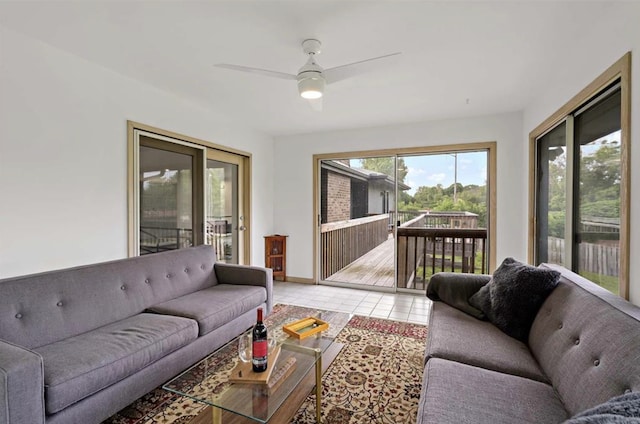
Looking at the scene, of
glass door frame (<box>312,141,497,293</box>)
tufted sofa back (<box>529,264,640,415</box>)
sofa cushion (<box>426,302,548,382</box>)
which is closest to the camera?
tufted sofa back (<box>529,264,640,415</box>)

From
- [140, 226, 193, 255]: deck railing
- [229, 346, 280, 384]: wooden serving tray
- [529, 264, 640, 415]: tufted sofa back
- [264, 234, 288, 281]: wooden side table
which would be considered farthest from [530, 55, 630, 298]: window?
[140, 226, 193, 255]: deck railing

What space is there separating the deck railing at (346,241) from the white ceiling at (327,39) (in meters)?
2.25

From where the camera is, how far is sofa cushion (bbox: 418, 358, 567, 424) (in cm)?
118

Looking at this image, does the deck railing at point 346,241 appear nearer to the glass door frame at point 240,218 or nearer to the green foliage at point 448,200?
the green foliage at point 448,200

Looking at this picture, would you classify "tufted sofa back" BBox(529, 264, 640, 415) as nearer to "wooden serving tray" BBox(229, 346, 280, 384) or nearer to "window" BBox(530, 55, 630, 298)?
"window" BBox(530, 55, 630, 298)

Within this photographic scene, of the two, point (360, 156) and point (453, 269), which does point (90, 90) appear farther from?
point (453, 269)

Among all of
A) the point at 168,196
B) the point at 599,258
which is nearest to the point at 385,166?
the point at 599,258

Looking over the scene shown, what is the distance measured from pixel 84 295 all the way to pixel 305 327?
1.51 m

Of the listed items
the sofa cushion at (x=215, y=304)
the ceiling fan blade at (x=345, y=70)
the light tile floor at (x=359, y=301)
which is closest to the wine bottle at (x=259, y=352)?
the sofa cushion at (x=215, y=304)

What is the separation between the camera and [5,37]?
2125mm

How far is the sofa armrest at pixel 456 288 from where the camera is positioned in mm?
2393

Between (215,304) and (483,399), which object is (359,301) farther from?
(483,399)

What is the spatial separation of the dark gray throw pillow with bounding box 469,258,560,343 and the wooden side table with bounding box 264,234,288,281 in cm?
352

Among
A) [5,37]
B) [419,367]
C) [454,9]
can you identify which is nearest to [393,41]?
[454,9]
